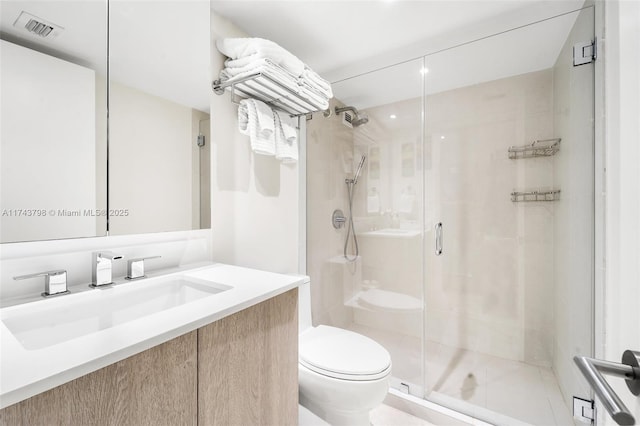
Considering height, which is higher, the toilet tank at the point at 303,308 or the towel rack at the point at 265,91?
the towel rack at the point at 265,91

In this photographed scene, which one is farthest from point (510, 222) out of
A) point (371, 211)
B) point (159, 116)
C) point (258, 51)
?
point (159, 116)

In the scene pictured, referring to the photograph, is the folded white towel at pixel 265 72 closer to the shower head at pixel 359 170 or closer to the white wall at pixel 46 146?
the white wall at pixel 46 146

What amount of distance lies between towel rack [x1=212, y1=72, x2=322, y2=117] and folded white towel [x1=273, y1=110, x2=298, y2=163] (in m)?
0.07

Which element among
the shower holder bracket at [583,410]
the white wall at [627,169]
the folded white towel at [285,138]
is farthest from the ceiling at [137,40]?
the shower holder bracket at [583,410]

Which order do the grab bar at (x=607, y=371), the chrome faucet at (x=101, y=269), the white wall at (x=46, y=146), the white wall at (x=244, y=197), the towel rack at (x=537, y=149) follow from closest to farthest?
the grab bar at (x=607, y=371), the white wall at (x=46, y=146), the chrome faucet at (x=101, y=269), the white wall at (x=244, y=197), the towel rack at (x=537, y=149)

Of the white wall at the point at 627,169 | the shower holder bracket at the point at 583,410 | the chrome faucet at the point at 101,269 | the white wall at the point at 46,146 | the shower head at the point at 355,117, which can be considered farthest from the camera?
the shower head at the point at 355,117

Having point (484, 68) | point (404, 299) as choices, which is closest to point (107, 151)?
point (404, 299)

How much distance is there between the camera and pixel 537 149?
1.79 metres

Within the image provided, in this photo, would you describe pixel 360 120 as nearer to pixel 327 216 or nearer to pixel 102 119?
pixel 327 216

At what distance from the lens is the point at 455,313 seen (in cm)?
209

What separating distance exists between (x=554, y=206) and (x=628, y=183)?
104cm

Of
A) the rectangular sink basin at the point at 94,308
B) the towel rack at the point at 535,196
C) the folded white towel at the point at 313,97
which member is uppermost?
the folded white towel at the point at 313,97

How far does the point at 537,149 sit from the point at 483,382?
1.46 m

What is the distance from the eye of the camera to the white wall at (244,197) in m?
1.46
